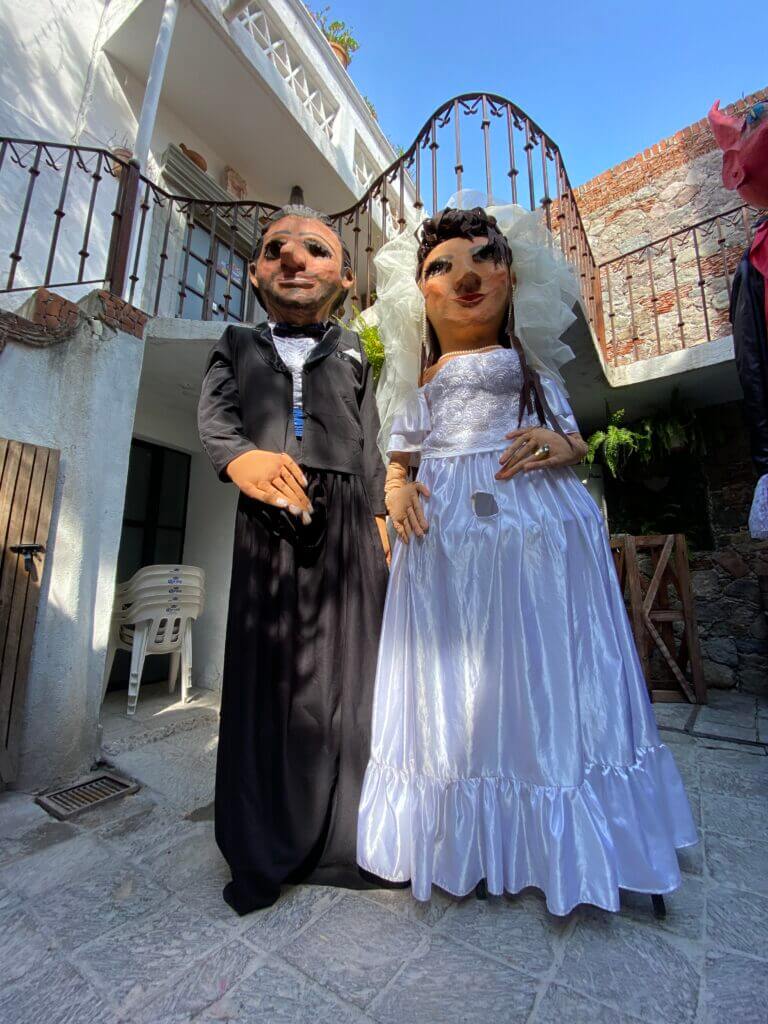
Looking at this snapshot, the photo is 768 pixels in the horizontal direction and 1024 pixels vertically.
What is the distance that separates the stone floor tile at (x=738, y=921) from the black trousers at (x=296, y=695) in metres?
1.00

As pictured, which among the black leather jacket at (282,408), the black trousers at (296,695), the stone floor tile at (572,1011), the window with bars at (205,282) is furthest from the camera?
the window with bars at (205,282)

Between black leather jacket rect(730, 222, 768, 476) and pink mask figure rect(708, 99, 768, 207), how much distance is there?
0.90 feet

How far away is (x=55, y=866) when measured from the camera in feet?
5.53

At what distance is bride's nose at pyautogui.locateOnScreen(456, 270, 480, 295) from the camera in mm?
1822

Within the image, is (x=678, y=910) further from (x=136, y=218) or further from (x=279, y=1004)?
(x=136, y=218)

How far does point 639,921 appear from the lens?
4.28ft

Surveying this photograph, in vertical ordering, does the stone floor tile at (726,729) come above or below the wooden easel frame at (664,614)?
below

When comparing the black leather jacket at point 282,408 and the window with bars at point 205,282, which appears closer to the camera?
the black leather jacket at point 282,408

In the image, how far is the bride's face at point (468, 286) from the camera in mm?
1836

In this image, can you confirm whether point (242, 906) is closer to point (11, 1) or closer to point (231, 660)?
point (231, 660)

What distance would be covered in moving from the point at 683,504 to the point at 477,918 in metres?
5.16

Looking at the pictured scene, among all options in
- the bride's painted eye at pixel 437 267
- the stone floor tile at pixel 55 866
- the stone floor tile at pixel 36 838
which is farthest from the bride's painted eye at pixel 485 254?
the stone floor tile at pixel 36 838

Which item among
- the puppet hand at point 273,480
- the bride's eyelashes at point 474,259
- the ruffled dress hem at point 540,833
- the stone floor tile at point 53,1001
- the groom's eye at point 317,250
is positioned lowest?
the stone floor tile at point 53,1001

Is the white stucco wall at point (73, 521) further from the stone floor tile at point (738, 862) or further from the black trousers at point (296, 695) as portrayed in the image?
the stone floor tile at point (738, 862)
